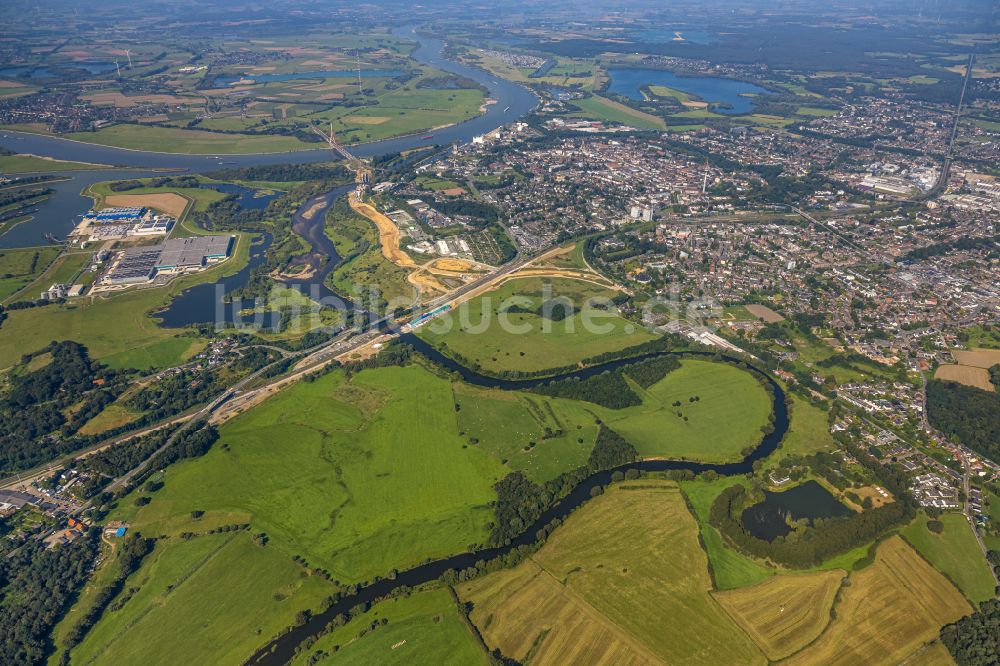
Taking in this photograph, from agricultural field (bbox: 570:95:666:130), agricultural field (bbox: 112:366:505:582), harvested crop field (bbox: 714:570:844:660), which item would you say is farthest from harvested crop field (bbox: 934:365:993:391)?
agricultural field (bbox: 570:95:666:130)

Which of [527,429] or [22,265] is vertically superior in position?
[22,265]

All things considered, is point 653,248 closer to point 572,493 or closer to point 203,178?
point 572,493

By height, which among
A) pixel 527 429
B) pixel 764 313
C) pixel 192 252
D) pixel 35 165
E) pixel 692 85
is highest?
pixel 692 85

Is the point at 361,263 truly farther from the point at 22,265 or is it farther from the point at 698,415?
the point at 698,415

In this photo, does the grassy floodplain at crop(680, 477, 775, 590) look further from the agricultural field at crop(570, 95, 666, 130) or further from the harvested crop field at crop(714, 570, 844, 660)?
the agricultural field at crop(570, 95, 666, 130)

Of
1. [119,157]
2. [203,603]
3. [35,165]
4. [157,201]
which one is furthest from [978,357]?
[35,165]

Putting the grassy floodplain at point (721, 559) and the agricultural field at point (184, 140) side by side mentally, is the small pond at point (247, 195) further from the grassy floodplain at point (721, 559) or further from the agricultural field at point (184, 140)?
the grassy floodplain at point (721, 559)

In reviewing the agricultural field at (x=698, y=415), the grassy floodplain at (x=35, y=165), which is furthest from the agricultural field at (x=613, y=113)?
the grassy floodplain at (x=35, y=165)

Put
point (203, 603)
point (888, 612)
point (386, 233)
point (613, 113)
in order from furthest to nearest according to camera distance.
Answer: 1. point (613, 113)
2. point (386, 233)
3. point (203, 603)
4. point (888, 612)
